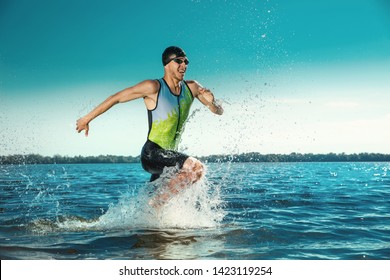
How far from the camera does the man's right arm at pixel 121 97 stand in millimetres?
4797

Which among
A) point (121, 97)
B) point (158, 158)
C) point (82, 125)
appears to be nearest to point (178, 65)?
point (121, 97)

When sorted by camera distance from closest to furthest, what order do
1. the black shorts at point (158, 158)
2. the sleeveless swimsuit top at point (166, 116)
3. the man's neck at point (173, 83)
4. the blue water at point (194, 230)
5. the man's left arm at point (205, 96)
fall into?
the blue water at point (194, 230)
the black shorts at point (158, 158)
the sleeveless swimsuit top at point (166, 116)
the man's neck at point (173, 83)
the man's left arm at point (205, 96)

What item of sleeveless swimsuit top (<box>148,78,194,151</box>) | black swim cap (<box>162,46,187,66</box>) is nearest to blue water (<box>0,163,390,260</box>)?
sleeveless swimsuit top (<box>148,78,194,151</box>)

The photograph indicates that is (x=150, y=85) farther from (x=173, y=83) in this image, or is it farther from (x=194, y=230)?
(x=194, y=230)

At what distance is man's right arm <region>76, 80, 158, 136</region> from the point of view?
4797 mm

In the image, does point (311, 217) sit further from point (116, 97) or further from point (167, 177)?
point (116, 97)

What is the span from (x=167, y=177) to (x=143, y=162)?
364mm

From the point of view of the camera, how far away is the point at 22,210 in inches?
298

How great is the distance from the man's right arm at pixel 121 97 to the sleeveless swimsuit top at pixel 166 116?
131 millimetres

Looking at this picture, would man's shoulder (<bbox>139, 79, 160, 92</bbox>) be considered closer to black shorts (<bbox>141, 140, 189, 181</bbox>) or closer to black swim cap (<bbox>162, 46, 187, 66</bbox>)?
black swim cap (<bbox>162, 46, 187, 66</bbox>)

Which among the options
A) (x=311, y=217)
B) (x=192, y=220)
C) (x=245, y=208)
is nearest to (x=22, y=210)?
(x=192, y=220)

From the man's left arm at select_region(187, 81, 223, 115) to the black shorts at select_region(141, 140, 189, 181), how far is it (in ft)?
2.95

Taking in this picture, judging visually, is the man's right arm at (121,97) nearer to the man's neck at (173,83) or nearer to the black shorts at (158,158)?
the man's neck at (173,83)

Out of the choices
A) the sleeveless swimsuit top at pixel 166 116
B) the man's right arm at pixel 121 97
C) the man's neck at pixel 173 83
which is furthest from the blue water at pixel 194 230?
the man's right arm at pixel 121 97
